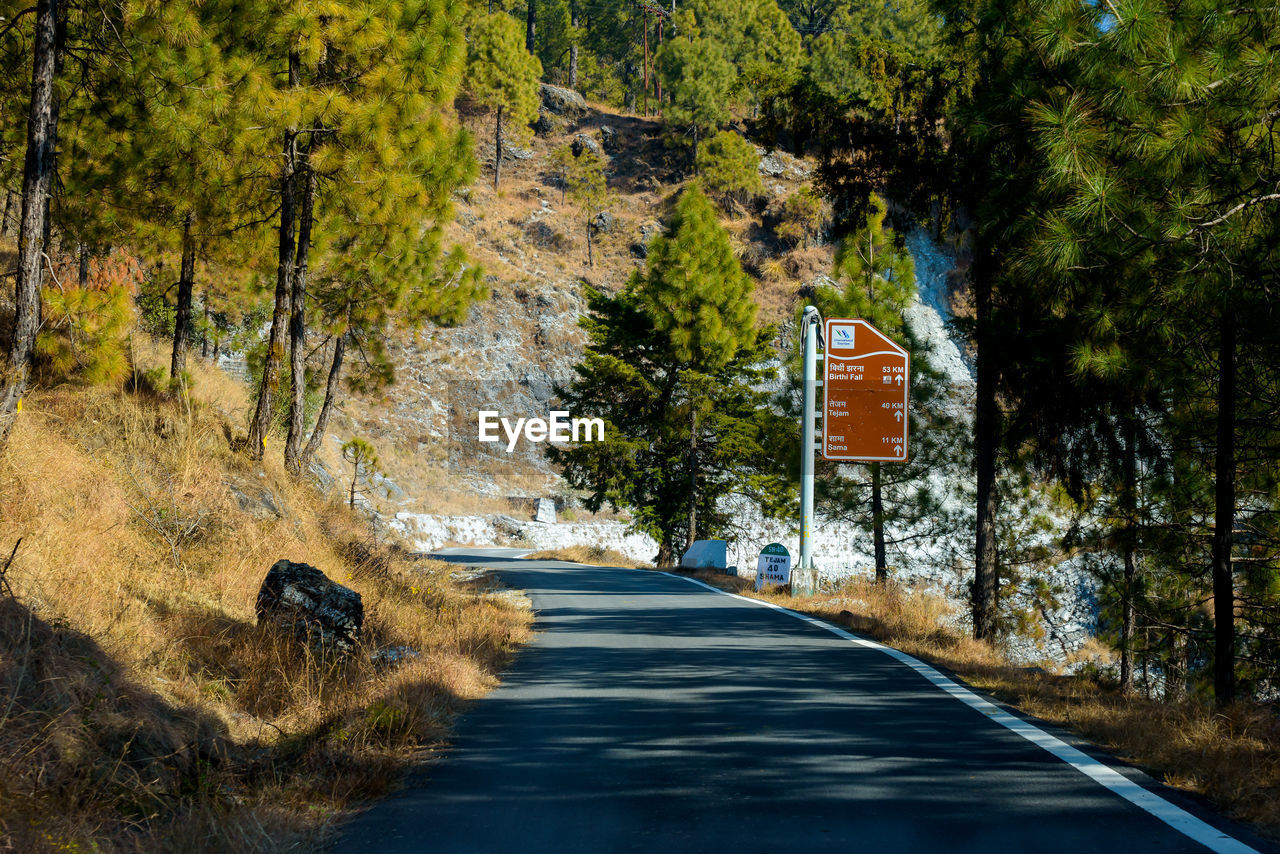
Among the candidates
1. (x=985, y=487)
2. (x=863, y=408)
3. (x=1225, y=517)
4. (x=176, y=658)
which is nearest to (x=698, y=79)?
(x=863, y=408)

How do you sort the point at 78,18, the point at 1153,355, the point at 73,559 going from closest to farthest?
the point at 73,559 → the point at 1153,355 → the point at 78,18

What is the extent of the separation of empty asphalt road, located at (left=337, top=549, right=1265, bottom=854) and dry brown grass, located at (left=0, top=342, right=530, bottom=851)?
514 mm

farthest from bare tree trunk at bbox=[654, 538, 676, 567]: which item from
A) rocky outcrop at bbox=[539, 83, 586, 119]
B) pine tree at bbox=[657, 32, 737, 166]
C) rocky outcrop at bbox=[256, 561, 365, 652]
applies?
rocky outcrop at bbox=[539, 83, 586, 119]

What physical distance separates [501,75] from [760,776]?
7869cm

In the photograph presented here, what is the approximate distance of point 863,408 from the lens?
21.6m

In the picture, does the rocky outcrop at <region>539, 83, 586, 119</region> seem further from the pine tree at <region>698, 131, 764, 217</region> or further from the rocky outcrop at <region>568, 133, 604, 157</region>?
the pine tree at <region>698, 131, 764, 217</region>

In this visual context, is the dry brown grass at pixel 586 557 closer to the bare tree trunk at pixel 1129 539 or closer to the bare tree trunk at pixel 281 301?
the bare tree trunk at pixel 1129 539

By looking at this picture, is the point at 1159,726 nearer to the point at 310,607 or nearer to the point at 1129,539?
the point at 310,607

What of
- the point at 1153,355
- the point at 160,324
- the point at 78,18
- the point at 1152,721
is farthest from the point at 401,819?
the point at 160,324

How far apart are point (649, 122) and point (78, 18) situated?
262 ft

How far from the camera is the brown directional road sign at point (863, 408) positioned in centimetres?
2069

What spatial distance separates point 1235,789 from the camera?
519cm

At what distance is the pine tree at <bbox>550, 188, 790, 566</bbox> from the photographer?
35.2 meters

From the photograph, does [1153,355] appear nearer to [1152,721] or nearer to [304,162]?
[1152,721]
